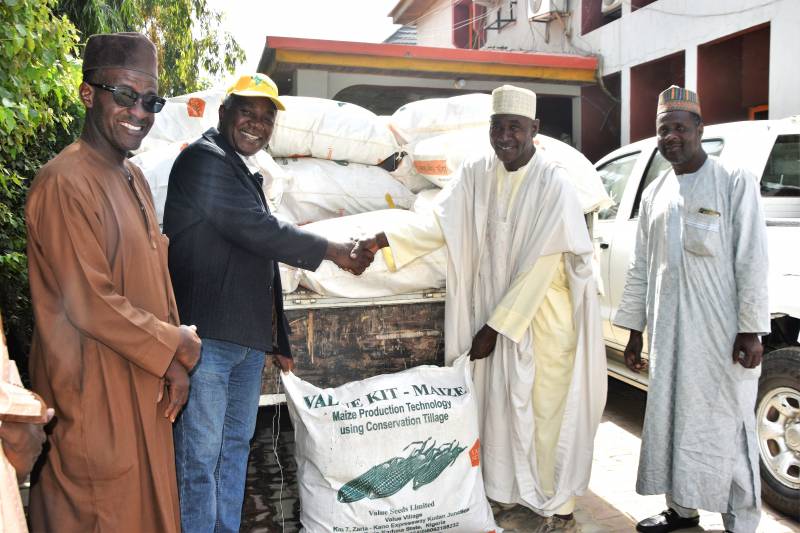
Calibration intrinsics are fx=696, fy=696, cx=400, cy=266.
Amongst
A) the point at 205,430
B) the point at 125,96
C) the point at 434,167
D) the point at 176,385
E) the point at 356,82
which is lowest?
the point at 205,430

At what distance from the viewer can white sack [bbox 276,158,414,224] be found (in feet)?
13.0

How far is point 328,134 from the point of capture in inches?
161

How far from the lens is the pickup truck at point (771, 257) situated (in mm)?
3447

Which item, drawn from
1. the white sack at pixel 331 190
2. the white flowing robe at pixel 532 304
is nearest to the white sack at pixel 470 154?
the white sack at pixel 331 190

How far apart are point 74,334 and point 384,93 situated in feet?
32.0

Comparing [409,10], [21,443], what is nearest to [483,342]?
[21,443]

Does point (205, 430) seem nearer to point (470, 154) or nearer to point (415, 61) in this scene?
point (470, 154)

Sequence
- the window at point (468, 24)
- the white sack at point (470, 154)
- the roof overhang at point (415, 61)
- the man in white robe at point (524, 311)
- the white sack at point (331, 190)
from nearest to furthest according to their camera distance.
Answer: the man in white robe at point (524, 311) < the white sack at point (470, 154) < the white sack at point (331, 190) < the roof overhang at point (415, 61) < the window at point (468, 24)

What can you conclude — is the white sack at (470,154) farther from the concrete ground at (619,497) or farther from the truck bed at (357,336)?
the concrete ground at (619,497)

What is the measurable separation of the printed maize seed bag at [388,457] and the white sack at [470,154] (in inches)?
49.6

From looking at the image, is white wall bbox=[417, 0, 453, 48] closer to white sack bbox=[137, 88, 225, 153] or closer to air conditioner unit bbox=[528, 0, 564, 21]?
air conditioner unit bbox=[528, 0, 564, 21]

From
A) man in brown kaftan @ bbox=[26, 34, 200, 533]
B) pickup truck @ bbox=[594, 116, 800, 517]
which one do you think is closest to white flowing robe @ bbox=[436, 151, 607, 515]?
pickup truck @ bbox=[594, 116, 800, 517]

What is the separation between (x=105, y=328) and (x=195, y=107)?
2.63m

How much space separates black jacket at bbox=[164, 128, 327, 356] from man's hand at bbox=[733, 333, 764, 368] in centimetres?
203
